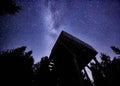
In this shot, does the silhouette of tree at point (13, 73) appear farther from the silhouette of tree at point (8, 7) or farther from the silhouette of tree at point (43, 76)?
the silhouette of tree at point (8, 7)

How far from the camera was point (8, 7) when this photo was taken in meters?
4.09

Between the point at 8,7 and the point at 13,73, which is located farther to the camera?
the point at 13,73

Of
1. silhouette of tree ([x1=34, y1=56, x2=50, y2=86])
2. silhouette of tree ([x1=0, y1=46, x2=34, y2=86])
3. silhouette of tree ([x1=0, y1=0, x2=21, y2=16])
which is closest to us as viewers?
silhouette of tree ([x1=0, y1=0, x2=21, y2=16])

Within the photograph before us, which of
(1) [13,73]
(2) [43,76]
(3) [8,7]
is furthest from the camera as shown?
(1) [13,73]

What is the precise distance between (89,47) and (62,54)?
2063 mm

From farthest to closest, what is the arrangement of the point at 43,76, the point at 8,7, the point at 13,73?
the point at 13,73
the point at 43,76
the point at 8,7

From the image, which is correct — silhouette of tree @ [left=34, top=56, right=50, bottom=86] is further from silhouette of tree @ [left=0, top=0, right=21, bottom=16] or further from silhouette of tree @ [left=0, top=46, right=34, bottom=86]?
silhouette of tree @ [left=0, top=0, right=21, bottom=16]

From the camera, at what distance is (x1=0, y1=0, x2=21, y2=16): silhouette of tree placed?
400 centimetres

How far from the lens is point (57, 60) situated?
24.9 feet

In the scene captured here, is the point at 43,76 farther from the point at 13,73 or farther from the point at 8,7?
the point at 8,7

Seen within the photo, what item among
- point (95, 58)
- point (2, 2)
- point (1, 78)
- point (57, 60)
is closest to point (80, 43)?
point (95, 58)

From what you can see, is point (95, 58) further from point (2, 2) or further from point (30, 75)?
point (30, 75)

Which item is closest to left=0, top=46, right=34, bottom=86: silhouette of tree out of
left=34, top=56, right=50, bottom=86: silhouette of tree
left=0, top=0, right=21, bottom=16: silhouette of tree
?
left=34, top=56, right=50, bottom=86: silhouette of tree

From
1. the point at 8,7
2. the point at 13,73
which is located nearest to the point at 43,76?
the point at 13,73
